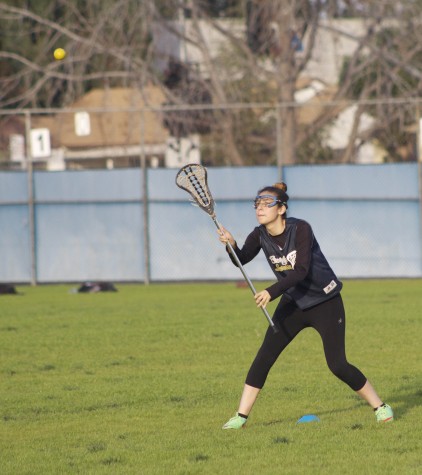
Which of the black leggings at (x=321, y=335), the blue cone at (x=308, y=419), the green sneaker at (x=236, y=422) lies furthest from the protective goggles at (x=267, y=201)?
the blue cone at (x=308, y=419)

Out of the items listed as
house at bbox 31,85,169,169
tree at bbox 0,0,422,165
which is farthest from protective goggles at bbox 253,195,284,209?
house at bbox 31,85,169,169

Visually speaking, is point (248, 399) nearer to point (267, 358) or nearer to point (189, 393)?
point (267, 358)

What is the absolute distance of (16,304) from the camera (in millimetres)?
21438

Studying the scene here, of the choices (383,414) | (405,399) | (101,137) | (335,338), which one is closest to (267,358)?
(335,338)

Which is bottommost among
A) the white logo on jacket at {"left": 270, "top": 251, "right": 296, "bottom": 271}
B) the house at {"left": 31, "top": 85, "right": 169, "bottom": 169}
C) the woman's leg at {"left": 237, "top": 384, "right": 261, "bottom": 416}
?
the house at {"left": 31, "top": 85, "right": 169, "bottom": 169}

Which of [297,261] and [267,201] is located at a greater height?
[267,201]

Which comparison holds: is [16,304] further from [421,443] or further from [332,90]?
[332,90]

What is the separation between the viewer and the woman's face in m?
8.98

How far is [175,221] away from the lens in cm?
2544

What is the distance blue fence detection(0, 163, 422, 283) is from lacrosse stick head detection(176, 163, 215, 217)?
15011 mm

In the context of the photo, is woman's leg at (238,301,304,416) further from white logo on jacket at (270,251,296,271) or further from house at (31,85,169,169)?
house at (31,85,169,169)

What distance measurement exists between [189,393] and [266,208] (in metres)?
3.01

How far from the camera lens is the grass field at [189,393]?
8.23 metres

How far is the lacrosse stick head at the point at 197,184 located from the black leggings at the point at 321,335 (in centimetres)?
102
